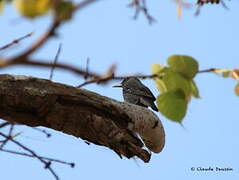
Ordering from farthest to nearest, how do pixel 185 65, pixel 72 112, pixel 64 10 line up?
pixel 72 112 < pixel 185 65 < pixel 64 10

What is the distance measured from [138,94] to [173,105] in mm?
3821

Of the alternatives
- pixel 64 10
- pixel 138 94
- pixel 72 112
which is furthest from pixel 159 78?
pixel 138 94

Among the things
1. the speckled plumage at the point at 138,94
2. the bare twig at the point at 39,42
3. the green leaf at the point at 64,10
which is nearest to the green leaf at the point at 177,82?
the green leaf at the point at 64,10

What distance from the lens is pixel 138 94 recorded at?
548 centimetres

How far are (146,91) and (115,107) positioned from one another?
2466 mm

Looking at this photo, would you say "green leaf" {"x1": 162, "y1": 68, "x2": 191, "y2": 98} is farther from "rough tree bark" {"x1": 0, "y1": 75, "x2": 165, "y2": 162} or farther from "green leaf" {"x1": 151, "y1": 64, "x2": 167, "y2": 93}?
"rough tree bark" {"x1": 0, "y1": 75, "x2": 165, "y2": 162}

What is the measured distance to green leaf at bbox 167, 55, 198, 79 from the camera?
154cm

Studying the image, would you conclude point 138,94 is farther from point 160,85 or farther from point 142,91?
point 160,85

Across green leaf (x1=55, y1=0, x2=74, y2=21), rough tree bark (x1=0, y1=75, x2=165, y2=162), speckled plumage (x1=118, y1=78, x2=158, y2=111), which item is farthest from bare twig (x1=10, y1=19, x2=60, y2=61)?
speckled plumage (x1=118, y1=78, x2=158, y2=111)

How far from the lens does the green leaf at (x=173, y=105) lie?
1.62 m

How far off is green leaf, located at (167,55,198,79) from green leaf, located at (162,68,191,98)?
0.05 ft

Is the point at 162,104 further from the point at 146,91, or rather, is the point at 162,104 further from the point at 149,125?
the point at 146,91

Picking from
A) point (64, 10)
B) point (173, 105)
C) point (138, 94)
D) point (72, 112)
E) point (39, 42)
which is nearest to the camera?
point (39, 42)

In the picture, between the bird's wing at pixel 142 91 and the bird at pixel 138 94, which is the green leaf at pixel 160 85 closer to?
the bird at pixel 138 94
